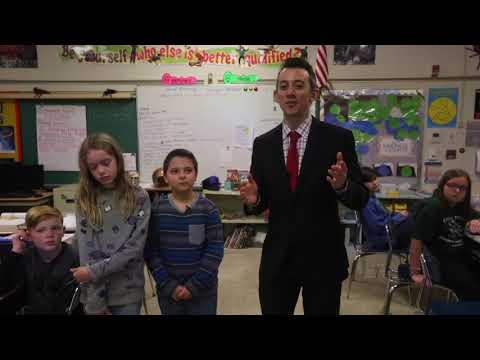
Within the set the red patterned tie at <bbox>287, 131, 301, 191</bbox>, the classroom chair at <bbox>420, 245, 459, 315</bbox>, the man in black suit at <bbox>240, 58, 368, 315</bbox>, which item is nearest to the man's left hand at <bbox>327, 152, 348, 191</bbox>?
the man in black suit at <bbox>240, 58, 368, 315</bbox>

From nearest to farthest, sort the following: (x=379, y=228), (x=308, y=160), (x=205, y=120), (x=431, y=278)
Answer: (x=308, y=160), (x=431, y=278), (x=379, y=228), (x=205, y=120)

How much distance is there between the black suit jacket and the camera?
4.02 ft

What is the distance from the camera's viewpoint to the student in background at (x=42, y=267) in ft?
5.40

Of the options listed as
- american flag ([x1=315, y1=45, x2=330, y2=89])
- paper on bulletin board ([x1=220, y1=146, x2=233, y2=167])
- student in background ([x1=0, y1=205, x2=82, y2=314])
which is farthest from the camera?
paper on bulletin board ([x1=220, y1=146, x2=233, y2=167])

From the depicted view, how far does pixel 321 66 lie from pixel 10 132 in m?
3.88

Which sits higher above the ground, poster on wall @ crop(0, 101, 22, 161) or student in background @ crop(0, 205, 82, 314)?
poster on wall @ crop(0, 101, 22, 161)

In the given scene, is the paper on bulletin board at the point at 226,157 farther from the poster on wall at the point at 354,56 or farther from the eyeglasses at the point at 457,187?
the eyeglasses at the point at 457,187

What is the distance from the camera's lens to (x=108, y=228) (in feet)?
4.81

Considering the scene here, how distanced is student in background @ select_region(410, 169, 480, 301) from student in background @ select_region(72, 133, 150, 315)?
5.75 feet

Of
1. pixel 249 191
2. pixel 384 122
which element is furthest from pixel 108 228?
pixel 384 122

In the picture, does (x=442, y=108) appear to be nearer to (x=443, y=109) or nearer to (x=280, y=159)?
(x=443, y=109)

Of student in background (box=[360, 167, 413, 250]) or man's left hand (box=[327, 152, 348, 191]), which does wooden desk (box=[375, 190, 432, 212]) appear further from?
man's left hand (box=[327, 152, 348, 191])
